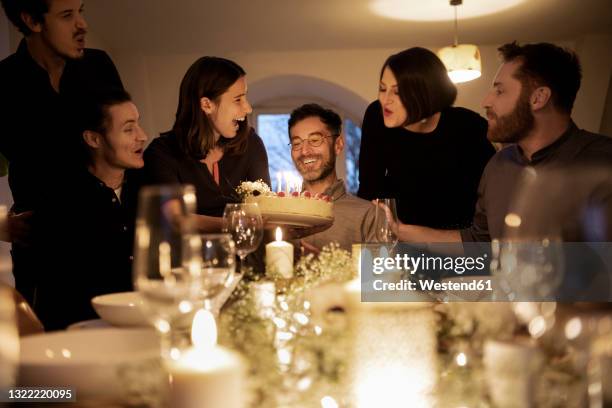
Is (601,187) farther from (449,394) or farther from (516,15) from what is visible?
(516,15)

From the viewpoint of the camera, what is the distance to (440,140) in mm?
2729

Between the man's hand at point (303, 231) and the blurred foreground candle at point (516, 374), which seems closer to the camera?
the blurred foreground candle at point (516, 374)

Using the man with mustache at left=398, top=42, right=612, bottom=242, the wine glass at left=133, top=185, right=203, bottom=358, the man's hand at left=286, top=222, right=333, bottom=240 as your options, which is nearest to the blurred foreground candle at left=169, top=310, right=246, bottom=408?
the wine glass at left=133, top=185, right=203, bottom=358

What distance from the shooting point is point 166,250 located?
66 cm

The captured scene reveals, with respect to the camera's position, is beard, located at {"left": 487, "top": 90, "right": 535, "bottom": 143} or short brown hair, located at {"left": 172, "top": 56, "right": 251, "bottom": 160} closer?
beard, located at {"left": 487, "top": 90, "right": 535, "bottom": 143}

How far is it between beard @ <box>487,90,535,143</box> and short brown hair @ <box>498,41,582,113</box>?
7 centimetres

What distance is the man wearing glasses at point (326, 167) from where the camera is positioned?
2662 millimetres

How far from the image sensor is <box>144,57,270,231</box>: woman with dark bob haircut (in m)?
2.49

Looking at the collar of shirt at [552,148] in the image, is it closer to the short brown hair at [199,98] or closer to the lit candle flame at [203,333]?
the short brown hair at [199,98]

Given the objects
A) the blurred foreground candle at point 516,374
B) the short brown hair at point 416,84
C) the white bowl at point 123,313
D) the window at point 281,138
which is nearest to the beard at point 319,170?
the short brown hair at point 416,84

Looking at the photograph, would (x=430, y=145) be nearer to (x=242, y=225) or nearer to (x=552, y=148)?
(x=552, y=148)

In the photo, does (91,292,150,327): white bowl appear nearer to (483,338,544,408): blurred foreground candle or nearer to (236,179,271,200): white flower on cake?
(483,338,544,408): blurred foreground candle

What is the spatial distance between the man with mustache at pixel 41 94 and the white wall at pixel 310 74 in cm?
400

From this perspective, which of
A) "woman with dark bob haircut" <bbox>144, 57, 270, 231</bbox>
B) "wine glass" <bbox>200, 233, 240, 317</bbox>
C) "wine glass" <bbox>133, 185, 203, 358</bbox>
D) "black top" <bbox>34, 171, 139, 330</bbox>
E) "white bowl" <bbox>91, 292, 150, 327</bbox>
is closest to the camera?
"wine glass" <bbox>133, 185, 203, 358</bbox>
